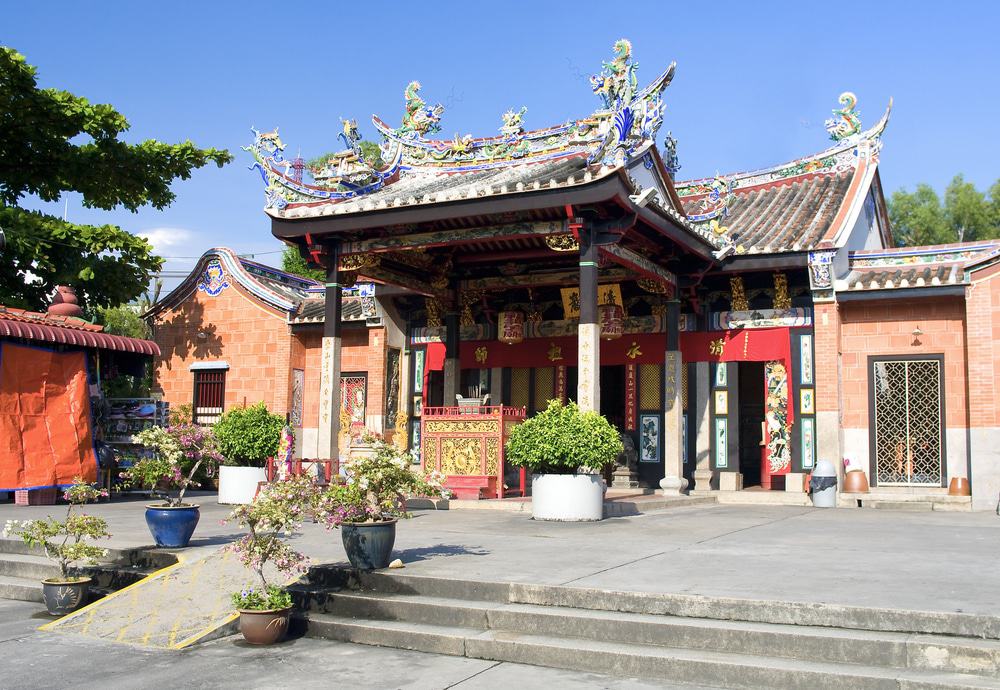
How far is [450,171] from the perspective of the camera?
634 inches

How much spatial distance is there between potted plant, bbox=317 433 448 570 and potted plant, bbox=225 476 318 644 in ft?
0.94

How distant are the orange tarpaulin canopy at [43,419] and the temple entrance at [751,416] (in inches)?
543

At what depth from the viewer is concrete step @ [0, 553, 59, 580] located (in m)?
8.30

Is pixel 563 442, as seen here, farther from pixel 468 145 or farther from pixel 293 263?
pixel 293 263

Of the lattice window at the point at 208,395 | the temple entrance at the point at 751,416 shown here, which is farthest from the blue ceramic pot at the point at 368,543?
the temple entrance at the point at 751,416

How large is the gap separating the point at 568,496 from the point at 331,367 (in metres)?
5.08

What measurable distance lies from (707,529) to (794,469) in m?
5.56

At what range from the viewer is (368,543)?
710 centimetres

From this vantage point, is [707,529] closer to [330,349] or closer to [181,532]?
[181,532]

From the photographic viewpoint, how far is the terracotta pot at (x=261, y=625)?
6113 mm

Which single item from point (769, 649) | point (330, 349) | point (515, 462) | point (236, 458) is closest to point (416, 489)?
point (769, 649)

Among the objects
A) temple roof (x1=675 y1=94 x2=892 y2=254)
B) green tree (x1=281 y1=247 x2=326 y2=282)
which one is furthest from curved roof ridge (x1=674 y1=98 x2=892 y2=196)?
green tree (x1=281 y1=247 x2=326 y2=282)

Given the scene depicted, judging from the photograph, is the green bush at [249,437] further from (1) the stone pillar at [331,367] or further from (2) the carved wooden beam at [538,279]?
(2) the carved wooden beam at [538,279]

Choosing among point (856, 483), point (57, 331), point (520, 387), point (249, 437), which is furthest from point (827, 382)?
point (57, 331)
